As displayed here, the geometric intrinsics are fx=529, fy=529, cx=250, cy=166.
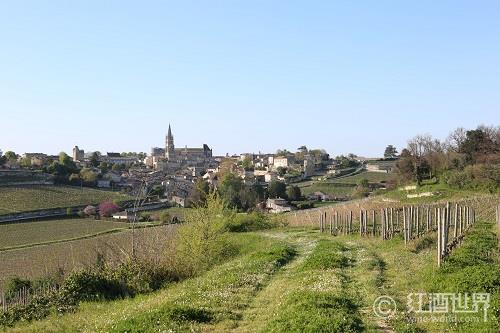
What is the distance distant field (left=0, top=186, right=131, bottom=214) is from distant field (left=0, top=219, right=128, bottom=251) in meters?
10.6

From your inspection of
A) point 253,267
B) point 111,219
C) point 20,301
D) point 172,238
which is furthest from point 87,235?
point 253,267

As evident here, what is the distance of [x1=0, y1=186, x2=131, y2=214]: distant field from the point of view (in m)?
91.9

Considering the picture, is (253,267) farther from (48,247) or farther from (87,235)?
(87,235)

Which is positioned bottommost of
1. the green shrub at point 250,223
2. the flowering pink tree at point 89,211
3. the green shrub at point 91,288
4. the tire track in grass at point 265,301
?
the flowering pink tree at point 89,211

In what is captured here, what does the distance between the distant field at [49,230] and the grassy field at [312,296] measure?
46064 mm

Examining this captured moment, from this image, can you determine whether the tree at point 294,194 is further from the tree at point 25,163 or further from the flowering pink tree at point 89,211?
the tree at point 25,163

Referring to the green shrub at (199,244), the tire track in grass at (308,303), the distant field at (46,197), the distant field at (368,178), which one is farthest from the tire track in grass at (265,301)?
the distant field at (368,178)

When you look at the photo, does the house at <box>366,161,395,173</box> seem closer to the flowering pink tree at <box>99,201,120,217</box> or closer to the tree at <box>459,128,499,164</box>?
the tree at <box>459,128,499,164</box>

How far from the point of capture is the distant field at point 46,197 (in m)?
91.9

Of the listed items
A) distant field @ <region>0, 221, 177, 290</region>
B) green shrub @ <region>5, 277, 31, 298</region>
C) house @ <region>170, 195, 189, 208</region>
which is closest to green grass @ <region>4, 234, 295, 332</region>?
distant field @ <region>0, 221, 177, 290</region>

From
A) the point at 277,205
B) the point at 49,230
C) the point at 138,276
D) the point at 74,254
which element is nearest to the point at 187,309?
the point at 138,276

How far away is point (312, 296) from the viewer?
12.9 m

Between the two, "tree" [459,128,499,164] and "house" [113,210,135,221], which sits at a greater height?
"tree" [459,128,499,164]

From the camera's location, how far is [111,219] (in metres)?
87.1
